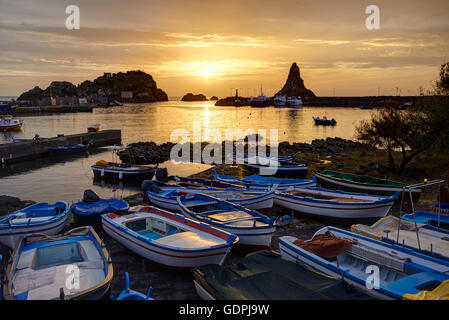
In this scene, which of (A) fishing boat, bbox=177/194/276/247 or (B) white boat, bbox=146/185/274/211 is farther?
(B) white boat, bbox=146/185/274/211

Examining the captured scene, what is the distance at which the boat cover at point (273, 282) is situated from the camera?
26.9 feet

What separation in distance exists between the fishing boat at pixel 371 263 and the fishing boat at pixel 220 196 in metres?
6.28

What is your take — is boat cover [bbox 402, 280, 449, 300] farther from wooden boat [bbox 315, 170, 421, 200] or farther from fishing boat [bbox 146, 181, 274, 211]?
wooden boat [bbox 315, 170, 421, 200]

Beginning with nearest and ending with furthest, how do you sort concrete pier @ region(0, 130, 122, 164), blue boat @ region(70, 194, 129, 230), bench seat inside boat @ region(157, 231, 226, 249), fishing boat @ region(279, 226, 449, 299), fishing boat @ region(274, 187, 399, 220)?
1. fishing boat @ region(279, 226, 449, 299)
2. bench seat inside boat @ region(157, 231, 226, 249)
3. blue boat @ region(70, 194, 129, 230)
4. fishing boat @ region(274, 187, 399, 220)
5. concrete pier @ region(0, 130, 122, 164)

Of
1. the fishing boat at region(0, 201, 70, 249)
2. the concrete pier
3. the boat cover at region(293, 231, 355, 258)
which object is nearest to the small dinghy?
the fishing boat at region(0, 201, 70, 249)

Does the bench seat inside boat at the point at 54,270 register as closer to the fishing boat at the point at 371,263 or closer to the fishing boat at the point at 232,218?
the fishing boat at the point at 232,218

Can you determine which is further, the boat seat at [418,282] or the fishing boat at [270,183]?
the fishing boat at [270,183]

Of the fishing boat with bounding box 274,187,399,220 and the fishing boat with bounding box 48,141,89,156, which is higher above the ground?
the fishing boat with bounding box 48,141,89,156

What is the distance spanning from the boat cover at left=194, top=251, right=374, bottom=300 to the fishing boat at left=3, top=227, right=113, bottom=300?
292cm

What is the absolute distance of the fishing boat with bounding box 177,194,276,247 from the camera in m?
13.4

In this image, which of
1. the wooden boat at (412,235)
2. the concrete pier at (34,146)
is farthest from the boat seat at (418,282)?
the concrete pier at (34,146)

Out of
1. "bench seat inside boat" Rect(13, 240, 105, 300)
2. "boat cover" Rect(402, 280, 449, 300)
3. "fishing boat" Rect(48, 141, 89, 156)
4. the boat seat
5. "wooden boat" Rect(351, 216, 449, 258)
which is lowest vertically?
"bench seat inside boat" Rect(13, 240, 105, 300)

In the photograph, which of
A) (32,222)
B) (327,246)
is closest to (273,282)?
(327,246)
